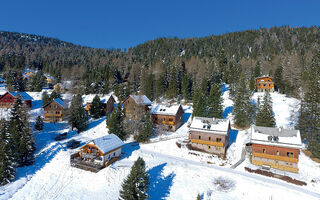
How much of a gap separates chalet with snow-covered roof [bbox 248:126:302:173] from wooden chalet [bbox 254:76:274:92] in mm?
47892

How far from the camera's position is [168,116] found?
53125mm

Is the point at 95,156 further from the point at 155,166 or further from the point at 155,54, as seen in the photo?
the point at 155,54

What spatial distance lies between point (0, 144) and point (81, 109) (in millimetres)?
21079

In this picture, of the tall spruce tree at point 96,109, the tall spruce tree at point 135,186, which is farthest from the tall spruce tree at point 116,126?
the tall spruce tree at point 135,186

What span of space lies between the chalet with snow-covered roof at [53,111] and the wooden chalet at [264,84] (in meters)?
75.1

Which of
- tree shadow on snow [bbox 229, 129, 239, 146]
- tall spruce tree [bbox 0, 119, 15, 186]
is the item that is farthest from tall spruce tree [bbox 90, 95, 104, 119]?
tree shadow on snow [bbox 229, 129, 239, 146]

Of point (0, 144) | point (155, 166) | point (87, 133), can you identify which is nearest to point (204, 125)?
point (155, 166)

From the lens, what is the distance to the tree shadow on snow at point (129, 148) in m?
38.5

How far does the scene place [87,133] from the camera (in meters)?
51.7

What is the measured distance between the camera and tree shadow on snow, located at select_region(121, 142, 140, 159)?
126 feet

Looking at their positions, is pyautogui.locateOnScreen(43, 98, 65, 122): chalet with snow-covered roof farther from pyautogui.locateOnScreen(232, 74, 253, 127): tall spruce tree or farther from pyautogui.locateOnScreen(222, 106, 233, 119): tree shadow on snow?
pyautogui.locateOnScreen(232, 74, 253, 127): tall spruce tree

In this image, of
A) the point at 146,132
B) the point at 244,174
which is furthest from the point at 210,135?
the point at 146,132

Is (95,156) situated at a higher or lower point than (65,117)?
lower

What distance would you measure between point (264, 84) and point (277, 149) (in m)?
51.7
